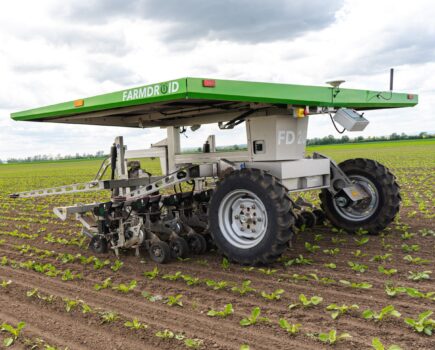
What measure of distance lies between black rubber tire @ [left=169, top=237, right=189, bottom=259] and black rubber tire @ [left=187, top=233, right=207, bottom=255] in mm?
168

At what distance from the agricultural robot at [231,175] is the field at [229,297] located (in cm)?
32

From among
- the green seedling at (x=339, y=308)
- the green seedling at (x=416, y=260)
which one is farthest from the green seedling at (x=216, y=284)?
the green seedling at (x=416, y=260)

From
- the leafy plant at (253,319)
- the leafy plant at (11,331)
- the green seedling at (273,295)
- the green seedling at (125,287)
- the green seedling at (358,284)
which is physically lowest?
the leafy plant at (11,331)

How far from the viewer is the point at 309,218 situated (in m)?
7.09

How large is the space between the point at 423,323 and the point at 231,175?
2.65 m

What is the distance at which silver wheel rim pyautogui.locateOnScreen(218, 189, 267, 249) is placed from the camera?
5305 mm

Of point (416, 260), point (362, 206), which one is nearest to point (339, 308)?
point (416, 260)

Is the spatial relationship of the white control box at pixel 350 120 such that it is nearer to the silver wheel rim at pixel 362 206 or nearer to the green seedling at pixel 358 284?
the silver wheel rim at pixel 362 206

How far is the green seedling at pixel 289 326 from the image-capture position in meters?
3.41

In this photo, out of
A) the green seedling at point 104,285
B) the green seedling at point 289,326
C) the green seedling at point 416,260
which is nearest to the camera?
the green seedling at point 289,326

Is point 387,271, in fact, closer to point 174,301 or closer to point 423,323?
point 423,323

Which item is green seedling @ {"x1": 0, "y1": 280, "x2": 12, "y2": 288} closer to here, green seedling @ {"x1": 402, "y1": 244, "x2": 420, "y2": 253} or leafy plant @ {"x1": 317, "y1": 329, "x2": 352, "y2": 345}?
leafy plant @ {"x1": 317, "y1": 329, "x2": 352, "y2": 345}

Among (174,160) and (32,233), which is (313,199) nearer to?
(174,160)

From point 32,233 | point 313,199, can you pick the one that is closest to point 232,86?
point 32,233
